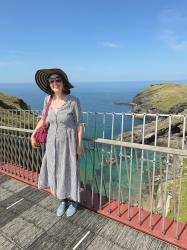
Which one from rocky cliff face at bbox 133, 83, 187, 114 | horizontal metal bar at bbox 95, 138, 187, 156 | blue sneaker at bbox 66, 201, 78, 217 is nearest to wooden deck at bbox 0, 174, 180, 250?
blue sneaker at bbox 66, 201, 78, 217

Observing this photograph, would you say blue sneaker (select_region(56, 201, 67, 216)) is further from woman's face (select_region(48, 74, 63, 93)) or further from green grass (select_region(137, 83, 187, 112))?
green grass (select_region(137, 83, 187, 112))

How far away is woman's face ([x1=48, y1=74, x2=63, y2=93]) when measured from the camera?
377 centimetres

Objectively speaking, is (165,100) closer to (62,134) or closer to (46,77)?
(46,77)

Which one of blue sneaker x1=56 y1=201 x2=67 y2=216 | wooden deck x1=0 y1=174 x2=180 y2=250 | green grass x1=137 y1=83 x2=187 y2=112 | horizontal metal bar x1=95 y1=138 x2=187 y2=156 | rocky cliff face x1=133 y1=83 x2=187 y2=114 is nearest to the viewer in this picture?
horizontal metal bar x1=95 y1=138 x2=187 y2=156

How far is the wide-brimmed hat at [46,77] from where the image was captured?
376 centimetres

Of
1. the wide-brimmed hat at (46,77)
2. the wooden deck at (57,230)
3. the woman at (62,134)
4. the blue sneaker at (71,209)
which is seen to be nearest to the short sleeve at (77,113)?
the woman at (62,134)

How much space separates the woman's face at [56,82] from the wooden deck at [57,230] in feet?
6.73

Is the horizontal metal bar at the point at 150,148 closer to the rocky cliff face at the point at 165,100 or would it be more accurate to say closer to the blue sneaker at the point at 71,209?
the blue sneaker at the point at 71,209

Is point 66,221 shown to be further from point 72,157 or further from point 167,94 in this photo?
point 167,94

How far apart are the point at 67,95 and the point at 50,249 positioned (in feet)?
7.04

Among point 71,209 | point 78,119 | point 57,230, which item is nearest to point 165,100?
point 71,209

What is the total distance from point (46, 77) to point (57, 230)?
2.31 meters

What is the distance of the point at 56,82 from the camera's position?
3789mm

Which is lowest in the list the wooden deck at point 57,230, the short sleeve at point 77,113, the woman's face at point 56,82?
the wooden deck at point 57,230
